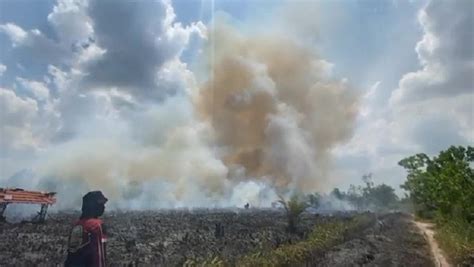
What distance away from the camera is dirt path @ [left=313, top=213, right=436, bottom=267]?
760 centimetres

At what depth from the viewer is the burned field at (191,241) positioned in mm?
6109

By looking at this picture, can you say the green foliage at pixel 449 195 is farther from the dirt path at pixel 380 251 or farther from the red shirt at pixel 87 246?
the red shirt at pixel 87 246

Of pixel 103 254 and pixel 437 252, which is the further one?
pixel 437 252

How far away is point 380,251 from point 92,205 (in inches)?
227

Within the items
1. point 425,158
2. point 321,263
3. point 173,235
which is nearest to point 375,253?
point 321,263

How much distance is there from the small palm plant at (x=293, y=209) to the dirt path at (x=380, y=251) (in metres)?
1.35

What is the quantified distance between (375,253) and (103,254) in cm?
537

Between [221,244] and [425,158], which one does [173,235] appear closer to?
[221,244]

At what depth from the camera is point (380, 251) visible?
28.6 ft

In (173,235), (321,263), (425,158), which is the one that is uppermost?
(425,158)

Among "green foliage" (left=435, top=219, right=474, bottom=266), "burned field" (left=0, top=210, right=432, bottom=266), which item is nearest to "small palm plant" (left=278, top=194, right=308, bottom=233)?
"burned field" (left=0, top=210, right=432, bottom=266)

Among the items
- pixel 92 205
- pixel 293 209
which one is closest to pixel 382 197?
pixel 293 209

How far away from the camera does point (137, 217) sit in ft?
25.9

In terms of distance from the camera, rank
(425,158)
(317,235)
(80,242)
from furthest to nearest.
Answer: (425,158), (317,235), (80,242)
